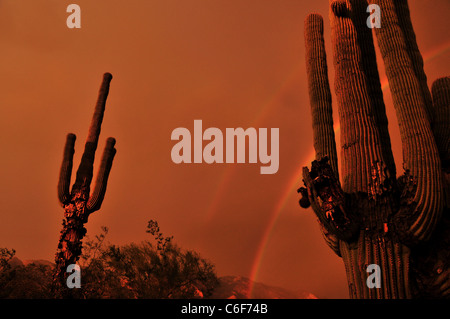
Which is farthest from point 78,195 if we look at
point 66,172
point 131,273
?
point 131,273

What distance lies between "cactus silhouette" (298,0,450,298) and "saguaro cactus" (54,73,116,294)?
22.2ft

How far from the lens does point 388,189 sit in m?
6.54

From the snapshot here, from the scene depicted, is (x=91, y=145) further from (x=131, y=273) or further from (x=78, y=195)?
(x=131, y=273)

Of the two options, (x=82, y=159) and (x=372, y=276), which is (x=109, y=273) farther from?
(x=372, y=276)

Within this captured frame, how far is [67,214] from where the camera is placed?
1097 cm

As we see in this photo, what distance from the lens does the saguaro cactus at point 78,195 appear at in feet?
34.6

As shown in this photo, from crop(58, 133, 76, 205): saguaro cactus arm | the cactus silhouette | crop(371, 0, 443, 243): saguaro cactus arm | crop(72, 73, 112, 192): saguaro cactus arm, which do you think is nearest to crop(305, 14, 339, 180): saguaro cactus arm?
the cactus silhouette

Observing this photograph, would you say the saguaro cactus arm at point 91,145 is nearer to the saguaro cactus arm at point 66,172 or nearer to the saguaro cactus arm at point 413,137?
the saguaro cactus arm at point 66,172

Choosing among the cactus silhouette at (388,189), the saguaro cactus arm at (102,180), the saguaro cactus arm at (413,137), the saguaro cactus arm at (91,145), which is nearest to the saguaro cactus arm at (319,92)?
the cactus silhouette at (388,189)

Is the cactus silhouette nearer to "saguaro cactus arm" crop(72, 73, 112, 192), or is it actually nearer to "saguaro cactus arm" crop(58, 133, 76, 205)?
"saguaro cactus arm" crop(72, 73, 112, 192)

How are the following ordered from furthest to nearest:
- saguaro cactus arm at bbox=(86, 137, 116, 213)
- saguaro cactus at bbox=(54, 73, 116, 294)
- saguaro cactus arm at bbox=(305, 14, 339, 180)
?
saguaro cactus arm at bbox=(86, 137, 116, 213)
saguaro cactus at bbox=(54, 73, 116, 294)
saguaro cactus arm at bbox=(305, 14, 339, 180)

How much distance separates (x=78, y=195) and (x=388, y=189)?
838 centimetres

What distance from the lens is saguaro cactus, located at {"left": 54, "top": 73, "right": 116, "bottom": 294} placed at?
34.6ft
